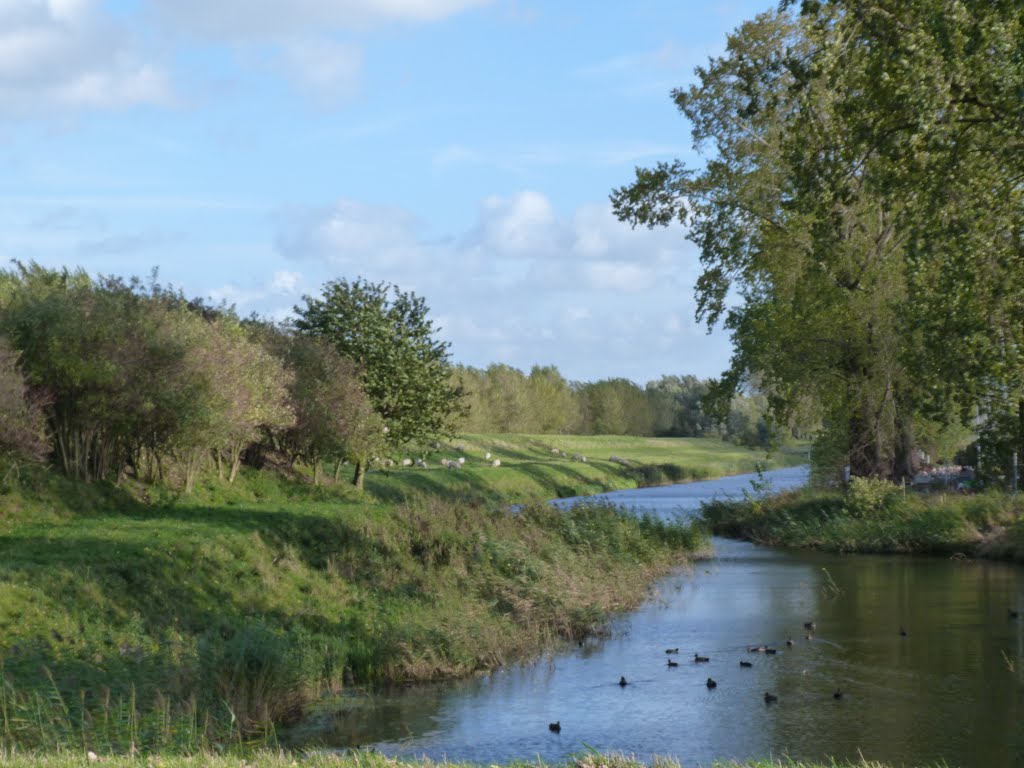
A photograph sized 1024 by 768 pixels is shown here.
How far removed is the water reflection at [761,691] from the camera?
17359 millimetres

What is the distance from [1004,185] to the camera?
19.5m

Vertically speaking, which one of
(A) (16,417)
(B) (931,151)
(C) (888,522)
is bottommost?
(C) (888,522)

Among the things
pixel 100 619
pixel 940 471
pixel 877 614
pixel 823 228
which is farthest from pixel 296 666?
pixel 940 471

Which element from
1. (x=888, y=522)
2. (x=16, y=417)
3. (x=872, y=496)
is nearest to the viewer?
(x=16, y=417)

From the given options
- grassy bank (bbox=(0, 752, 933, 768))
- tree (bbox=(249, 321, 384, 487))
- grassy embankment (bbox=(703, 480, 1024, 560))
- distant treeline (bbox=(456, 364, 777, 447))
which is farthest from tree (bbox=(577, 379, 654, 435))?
grassy bank (bbox=(0, 752, 933, 768))

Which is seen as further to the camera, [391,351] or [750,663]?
[391,351]

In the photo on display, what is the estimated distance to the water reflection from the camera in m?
17.4

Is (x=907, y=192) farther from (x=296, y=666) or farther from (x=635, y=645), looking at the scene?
(x=296, y=666)

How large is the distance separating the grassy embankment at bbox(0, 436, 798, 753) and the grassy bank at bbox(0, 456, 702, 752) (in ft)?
0.18

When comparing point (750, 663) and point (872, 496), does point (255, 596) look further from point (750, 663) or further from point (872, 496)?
point (872, 496)

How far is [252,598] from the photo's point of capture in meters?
25.6

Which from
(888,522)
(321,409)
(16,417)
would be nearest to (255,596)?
(16,417)

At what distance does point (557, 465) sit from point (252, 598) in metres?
61.8

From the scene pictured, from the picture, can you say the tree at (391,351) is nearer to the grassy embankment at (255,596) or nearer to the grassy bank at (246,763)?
the grassy embankment at (255,596)
